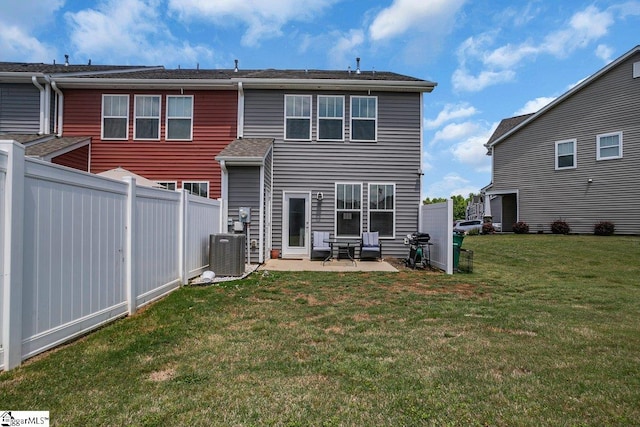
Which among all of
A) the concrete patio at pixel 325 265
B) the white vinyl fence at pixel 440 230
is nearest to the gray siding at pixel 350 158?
the white vinyl fence at pixel 440 230

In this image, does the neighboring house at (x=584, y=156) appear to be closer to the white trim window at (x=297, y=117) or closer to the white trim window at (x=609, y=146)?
the white trim window at (x=609, y=146)

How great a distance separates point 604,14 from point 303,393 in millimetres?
12411

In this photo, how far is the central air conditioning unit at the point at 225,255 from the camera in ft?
25.1

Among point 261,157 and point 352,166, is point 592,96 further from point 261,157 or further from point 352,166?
point 261,157

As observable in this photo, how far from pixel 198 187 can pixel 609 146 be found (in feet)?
56.8

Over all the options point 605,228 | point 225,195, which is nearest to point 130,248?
point 225,195

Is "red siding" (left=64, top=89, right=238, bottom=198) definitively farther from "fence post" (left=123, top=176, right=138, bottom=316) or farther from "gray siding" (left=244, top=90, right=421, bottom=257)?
"fence post" (left=123, top=176, right=138, bottom=316)

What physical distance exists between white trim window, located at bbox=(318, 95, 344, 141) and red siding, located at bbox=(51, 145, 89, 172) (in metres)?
7.20

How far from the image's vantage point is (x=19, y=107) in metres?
10.8

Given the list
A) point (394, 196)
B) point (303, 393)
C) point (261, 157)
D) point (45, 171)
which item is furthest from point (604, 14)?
point (45, 171)

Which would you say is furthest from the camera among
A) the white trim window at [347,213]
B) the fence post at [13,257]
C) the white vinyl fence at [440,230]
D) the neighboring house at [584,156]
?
the neighboring house at [584,156]

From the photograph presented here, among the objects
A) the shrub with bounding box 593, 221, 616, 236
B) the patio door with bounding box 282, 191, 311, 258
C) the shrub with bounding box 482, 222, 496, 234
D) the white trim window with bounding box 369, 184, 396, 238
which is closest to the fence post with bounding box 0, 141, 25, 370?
the patio door with bounding box 282, 191, 311, 258

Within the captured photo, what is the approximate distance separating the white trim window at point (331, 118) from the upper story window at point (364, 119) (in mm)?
381

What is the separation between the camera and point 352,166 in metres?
11.2
